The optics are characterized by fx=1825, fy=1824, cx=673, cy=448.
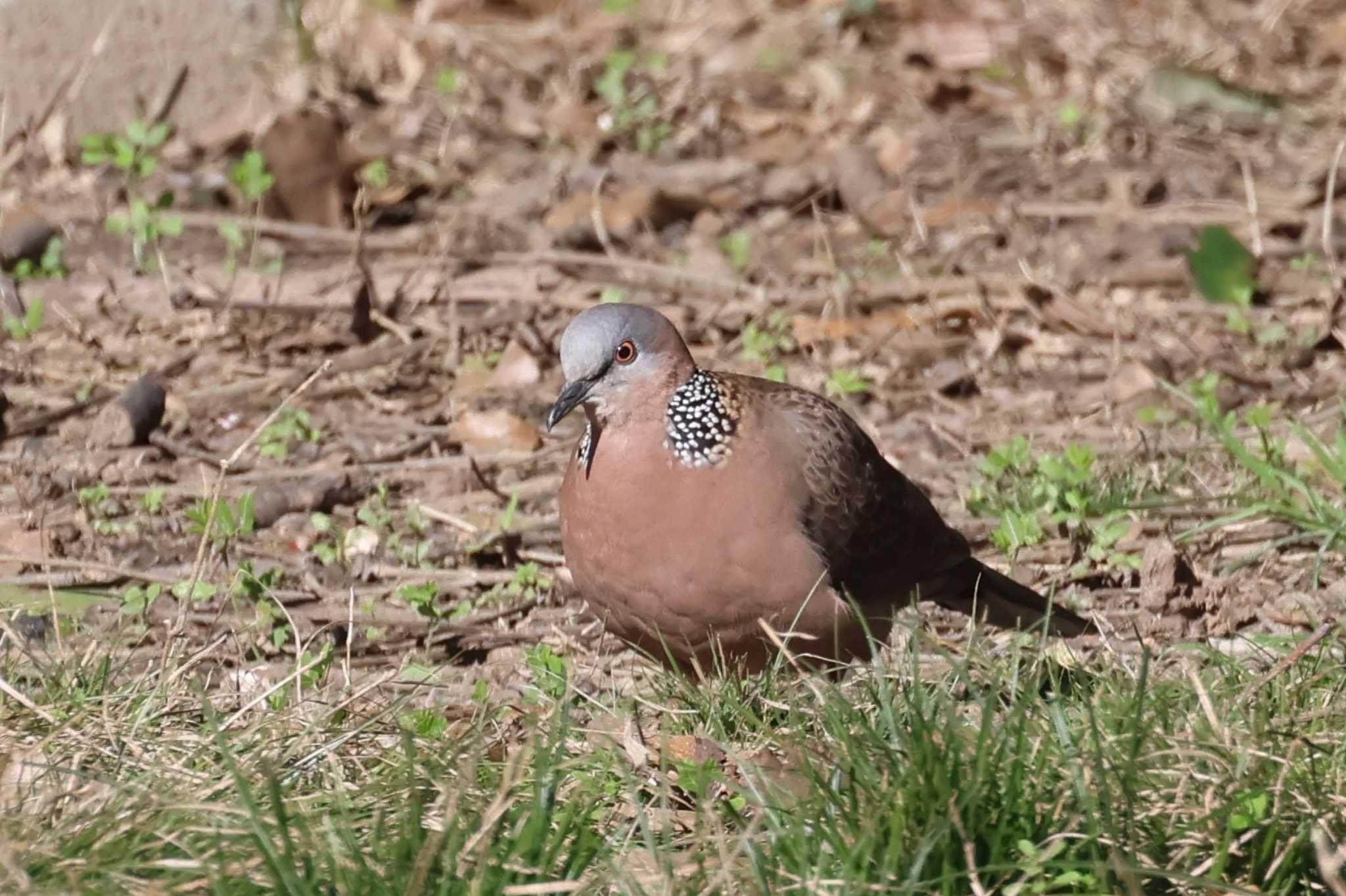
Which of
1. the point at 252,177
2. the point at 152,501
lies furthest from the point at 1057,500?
the point at 252,177

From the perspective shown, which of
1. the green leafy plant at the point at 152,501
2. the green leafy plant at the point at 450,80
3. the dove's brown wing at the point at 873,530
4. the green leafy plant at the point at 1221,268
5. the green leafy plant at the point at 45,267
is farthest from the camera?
the green leafy plant at the point at 450,80

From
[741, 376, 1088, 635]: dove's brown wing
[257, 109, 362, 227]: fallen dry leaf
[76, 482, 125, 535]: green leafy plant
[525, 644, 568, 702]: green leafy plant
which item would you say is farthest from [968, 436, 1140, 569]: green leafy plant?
[257, 109, 362, 227]: fallen dry leaf

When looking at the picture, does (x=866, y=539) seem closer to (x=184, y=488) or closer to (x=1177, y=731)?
(x=1177, y=731)

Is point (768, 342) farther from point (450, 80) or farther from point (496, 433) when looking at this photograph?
point (450, 80)

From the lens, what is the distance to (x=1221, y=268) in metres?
6.54

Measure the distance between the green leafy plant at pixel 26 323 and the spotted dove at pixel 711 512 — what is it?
2899mm

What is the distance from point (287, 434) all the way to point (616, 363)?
1996 millimetres

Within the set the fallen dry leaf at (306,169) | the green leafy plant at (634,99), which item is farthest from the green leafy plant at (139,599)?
the green leafy plant at (634,99)

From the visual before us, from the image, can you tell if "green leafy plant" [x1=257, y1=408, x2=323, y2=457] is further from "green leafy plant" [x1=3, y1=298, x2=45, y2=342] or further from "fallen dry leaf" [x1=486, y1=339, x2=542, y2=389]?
"green leafy plant" [x1=3, y1=298, x2=45, y2=342]

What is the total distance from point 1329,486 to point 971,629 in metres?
1.65

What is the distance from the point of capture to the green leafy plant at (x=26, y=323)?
6332 millimetres

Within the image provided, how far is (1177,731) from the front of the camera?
338 cm

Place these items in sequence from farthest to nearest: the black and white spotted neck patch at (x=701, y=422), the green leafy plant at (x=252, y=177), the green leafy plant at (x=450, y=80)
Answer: the green leafy plant at (x=450, y=80) → the green leafy plant at (x=252, y=177) → the black and white spotted neck patch at (x=701, y=422)

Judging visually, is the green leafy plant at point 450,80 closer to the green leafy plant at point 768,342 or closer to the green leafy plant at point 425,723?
the green leafy plant at point 768,342
